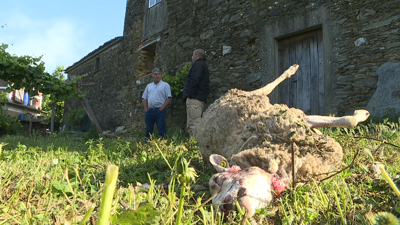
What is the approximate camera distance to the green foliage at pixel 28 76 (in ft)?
21.0

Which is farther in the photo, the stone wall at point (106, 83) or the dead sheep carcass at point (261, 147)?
the stone wall at point (106, 83)

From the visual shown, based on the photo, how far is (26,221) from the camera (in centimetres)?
136

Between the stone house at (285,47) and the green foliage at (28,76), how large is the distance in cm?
251

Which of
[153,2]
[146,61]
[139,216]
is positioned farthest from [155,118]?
[139,216]

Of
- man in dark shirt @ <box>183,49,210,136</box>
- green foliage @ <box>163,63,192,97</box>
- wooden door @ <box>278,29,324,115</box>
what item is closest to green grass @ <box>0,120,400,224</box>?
wooden door @ <box>278,29,324,115</box>

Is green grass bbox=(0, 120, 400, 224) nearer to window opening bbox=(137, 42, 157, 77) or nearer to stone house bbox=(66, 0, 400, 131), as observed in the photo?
stone house bbox=(66, 0, 400, 131)

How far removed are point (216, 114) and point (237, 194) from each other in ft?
4.08

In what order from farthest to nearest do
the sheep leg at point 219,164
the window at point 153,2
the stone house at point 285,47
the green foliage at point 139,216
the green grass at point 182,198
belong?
the window at point 153,2, the stone house at point 285,47, the sheep leg at point 219,164, the green grass at point 182,198, the green foliage at point 139,216

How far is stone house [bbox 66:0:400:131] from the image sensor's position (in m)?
4.55

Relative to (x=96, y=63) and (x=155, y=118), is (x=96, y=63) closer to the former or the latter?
(x=96, y=63)

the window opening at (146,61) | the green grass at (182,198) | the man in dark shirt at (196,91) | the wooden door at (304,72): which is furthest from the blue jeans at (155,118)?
the window opening at (146,61)

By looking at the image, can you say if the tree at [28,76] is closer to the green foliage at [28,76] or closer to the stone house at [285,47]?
the green foliage at [28,76]

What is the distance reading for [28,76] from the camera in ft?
22.6

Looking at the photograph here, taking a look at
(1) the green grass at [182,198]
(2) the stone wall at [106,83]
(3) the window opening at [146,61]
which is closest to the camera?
(1) the green grass at [182,198]
